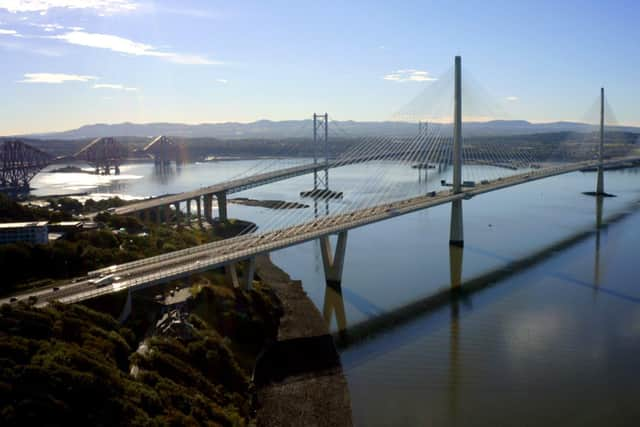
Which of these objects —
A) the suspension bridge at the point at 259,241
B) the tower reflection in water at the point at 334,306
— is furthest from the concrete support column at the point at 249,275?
the tower reflection in water at the point at 334,306

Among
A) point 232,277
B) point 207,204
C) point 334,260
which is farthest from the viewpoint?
point 207,204

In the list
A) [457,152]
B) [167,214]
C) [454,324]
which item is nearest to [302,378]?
[454,324]

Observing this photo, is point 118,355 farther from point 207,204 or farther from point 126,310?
point 207,204

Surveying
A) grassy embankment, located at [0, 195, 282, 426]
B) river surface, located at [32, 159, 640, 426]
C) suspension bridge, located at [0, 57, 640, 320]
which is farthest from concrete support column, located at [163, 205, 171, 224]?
grassy embankment, located at [0, 195, 282, 426]

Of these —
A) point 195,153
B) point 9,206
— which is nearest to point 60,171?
point 195,153

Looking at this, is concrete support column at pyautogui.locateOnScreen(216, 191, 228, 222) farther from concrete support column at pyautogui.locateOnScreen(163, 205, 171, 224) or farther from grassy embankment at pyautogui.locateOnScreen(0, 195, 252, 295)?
grassy embankment at pyautogui.locateOnScreen(0, 195, 252, 295)

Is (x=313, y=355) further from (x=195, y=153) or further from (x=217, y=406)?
(x=195, y=153)

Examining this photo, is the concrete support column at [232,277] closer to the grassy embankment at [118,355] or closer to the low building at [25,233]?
the grassy embankment at [118,355]
